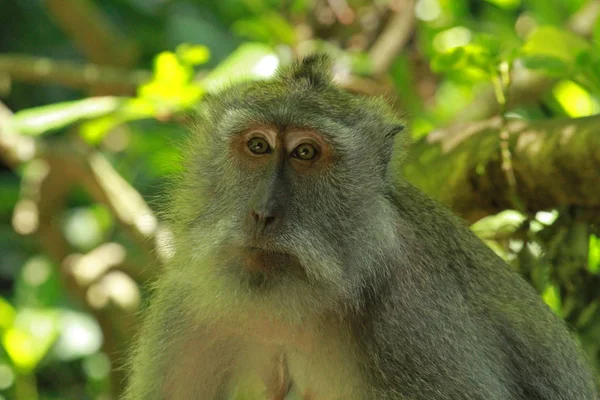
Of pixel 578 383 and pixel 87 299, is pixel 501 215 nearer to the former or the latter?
pixel 578 383

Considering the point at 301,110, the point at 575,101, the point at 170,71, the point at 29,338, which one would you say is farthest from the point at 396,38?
the point at 29,338

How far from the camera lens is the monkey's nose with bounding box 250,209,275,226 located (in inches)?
107

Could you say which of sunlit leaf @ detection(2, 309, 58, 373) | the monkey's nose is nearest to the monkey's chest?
the monkey's nose

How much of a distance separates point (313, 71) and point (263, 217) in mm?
726

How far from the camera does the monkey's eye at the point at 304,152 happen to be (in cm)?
295

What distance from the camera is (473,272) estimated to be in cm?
335

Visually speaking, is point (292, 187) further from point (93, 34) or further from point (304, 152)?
point (93, 34)

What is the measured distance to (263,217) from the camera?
8.95 feet

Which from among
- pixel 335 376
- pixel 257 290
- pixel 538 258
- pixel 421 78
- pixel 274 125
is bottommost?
pixel 335 376

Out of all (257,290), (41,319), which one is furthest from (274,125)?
(41,319)

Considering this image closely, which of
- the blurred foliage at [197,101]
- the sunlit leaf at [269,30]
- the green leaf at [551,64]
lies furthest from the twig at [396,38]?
the green leaf at [551,64]

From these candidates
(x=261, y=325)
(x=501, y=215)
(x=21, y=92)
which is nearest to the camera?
(x=261, y=325)

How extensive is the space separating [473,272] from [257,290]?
3.23 ft

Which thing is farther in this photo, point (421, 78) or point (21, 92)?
point (21, 92)
